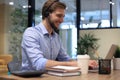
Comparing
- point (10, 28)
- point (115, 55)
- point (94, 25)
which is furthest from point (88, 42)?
point (115, 55)

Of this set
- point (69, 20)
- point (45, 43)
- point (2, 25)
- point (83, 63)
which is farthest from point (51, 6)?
point (69, 20)

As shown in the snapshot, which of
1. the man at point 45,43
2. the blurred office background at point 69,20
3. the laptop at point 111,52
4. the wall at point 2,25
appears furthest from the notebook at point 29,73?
the wall at point 2,25

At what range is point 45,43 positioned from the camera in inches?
85.8

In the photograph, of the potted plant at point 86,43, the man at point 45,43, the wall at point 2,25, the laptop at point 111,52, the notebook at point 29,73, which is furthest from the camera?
the potted plant at point 86,43

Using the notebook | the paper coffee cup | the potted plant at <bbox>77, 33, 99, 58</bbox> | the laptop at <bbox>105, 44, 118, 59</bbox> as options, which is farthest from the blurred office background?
the notebook

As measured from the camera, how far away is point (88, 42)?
25.3 ft

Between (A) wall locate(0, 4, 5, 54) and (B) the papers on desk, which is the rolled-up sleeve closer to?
(B) the papers on desk

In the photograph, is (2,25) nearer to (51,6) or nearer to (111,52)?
(51,6)

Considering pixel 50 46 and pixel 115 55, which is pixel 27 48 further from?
pixel 115 55

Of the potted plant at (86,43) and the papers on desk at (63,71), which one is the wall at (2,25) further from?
the papers on desk at (63,71)

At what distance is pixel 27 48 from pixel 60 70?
457mm

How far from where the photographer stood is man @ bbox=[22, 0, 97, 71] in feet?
6.42

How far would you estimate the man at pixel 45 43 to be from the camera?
1.96 m

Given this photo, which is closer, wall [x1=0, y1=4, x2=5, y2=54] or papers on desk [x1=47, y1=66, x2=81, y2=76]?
papers on desk [x1=47, y1=66, x2=81, y2=76]
